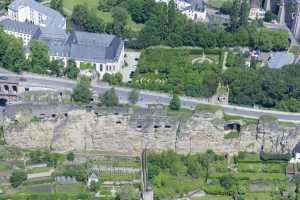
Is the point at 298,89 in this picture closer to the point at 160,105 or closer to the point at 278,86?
the point at 278,86

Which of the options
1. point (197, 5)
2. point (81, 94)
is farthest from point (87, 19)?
point (81, 94)

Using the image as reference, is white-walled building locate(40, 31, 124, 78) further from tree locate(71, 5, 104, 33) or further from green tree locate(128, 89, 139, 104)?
→ green tree locate(128, 89, 139, 104)

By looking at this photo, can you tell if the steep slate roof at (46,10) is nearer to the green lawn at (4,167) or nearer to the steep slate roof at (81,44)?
the steep slate roof at (81,44)

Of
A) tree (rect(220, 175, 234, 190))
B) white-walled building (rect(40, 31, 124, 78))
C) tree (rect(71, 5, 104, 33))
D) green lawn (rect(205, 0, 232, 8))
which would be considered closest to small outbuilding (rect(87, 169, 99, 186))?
tree (rect(220, 175, 234, 190))

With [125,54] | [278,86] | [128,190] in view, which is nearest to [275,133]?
[278,86]

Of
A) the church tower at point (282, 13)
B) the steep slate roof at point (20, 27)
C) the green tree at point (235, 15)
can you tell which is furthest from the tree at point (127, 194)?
A: the church tower at point (282, 13)

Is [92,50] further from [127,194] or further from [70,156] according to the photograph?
[127,194]
